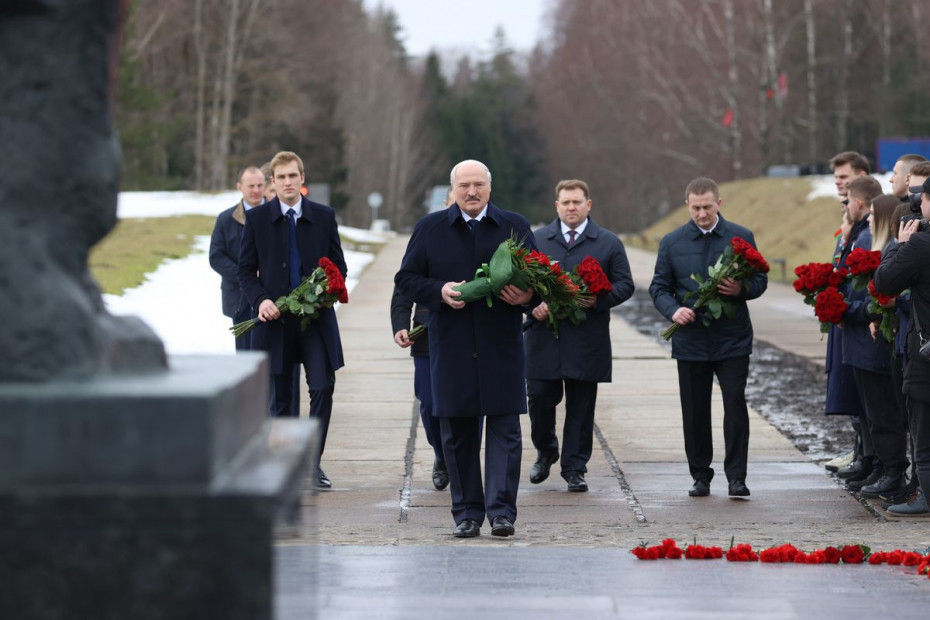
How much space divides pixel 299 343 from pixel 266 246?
24.0 inches

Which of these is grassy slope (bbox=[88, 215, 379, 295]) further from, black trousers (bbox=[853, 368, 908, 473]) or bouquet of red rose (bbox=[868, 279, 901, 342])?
bouquet of red rose (bbox=[868, 279, 901, 342])

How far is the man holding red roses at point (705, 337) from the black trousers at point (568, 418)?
61cm

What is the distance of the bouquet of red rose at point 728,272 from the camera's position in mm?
8781

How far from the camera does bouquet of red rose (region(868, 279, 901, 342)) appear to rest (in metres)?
8.22

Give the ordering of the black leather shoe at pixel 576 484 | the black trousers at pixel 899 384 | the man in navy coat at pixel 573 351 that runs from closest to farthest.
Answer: the black trousers at pixel 899 384 < the black leather shoe at pixel 576 484 < the man in navy coat at pixel 573 351

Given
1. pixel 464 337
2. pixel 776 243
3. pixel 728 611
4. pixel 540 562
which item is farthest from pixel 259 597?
pixel 776 243

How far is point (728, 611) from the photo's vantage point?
5.21 metres

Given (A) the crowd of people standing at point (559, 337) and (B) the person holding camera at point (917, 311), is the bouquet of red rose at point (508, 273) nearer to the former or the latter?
(A) the crowd of people standing at point (559, 337)

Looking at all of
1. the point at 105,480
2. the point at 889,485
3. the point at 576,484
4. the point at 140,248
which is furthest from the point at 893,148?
the point at 105,480

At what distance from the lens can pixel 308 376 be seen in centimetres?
889

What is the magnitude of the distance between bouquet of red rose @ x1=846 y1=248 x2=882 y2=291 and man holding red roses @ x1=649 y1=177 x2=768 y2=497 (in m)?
0.58

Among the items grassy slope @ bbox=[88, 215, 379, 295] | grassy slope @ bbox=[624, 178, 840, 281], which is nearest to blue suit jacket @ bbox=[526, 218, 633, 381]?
grassy slope @ bbox=[88, 215, 379, 295]

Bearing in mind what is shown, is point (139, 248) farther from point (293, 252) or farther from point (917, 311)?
point (917, 311)

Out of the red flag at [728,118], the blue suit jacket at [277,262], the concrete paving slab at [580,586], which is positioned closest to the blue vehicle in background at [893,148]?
the red flag at [728,118]
